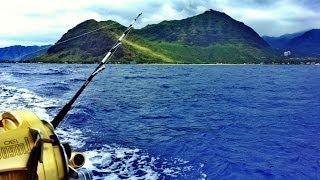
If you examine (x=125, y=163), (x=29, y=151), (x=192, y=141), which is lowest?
(x=192, y=141)

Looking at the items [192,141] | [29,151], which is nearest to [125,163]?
[192,141]

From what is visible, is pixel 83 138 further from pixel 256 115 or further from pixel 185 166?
pixel 256 115

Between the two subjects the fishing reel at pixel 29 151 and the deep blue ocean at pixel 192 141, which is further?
the deep blue ocean at pixel 192 141

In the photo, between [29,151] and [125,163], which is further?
[125,163]

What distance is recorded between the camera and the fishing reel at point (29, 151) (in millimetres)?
3832

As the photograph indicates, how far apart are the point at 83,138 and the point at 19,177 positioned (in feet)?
47.3

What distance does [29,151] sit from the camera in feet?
12.9

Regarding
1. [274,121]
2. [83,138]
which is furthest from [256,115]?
[83,138]

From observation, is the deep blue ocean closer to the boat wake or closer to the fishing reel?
the boat wake

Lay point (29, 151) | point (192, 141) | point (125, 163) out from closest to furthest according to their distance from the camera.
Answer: point (29, 151)
point (125, 163)
point (192, 141)

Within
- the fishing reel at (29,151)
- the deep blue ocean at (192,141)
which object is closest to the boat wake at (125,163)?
the deep blue ocean at (192,141)

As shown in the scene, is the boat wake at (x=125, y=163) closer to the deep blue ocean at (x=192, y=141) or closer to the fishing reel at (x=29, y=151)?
the deep blue ocean at (x=192, y=141)

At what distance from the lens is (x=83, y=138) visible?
59.3 ft

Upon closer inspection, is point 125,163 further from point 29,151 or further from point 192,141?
point 29,151
